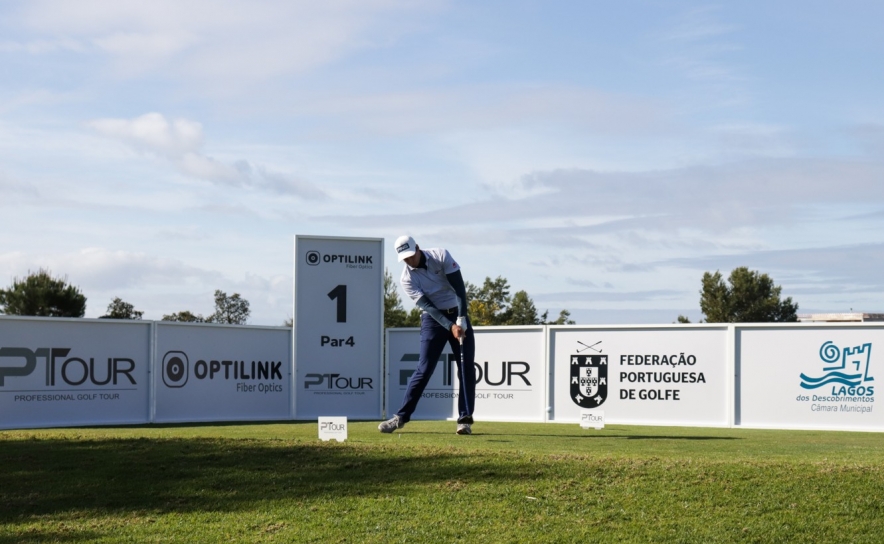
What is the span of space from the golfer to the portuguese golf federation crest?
6.97 m

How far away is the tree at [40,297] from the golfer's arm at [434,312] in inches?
1962

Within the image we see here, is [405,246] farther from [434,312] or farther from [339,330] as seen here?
[339,330]

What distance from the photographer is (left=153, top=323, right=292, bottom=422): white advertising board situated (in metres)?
16.5

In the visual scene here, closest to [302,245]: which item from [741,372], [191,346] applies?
[191,346]

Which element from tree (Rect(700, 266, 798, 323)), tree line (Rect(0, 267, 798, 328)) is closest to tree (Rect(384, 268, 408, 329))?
tree line (Rect(0, 267, 798, 328))

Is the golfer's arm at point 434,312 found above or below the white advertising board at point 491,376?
above

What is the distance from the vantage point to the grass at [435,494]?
5676 mm

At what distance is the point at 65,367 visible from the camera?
15.4m

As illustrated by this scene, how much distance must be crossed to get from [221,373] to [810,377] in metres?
9.88

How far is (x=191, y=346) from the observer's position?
16.8 meters

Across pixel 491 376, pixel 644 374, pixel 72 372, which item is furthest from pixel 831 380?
pixel 72 372

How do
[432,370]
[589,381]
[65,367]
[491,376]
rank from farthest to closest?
[491,376] < [589,381] < [65,367] < [432,370]

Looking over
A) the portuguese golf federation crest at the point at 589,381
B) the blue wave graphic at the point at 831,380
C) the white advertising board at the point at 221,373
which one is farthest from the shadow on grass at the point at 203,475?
the blue wave graphic at the point at 831,380

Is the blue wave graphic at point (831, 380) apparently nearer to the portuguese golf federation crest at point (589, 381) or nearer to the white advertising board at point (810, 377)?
the white advertising board at point (810, 377)
